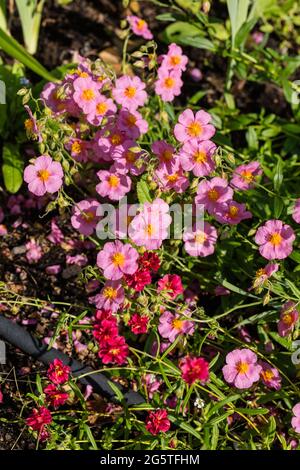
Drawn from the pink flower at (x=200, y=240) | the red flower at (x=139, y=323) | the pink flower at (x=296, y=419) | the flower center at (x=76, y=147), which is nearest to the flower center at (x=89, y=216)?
the flower center at (x=76, y=147)

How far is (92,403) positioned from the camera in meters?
2.33

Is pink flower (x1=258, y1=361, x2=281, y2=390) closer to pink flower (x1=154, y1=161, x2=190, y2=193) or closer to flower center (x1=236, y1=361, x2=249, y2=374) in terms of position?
flower center (x1=236, y1=361, x2=249, y2=374)

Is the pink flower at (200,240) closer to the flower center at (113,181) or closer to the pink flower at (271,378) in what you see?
the flower center at (113,181)

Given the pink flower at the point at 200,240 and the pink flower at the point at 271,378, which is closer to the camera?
the pink flower at the point at 271,378

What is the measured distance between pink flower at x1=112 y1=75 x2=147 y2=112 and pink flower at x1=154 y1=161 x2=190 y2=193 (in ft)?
1.07

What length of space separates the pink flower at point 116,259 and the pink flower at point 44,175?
0.26m

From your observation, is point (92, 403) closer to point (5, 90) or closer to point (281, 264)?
point (281, 264)

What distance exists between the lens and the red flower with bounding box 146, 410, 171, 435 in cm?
195

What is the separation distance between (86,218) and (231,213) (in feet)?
1.65

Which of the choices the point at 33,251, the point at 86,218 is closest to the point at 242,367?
the point at 86,218

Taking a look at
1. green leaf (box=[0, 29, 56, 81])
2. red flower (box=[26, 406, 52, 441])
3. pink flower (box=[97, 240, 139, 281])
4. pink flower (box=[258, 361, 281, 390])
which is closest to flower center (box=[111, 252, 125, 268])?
pink flower (box=[97, 240, 139, 281])

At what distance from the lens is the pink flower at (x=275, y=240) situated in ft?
6.80
